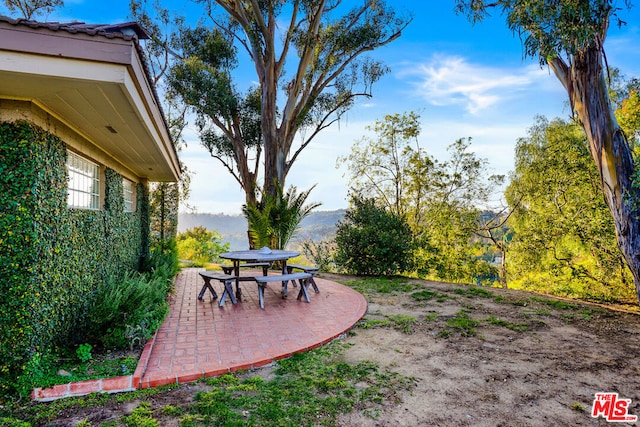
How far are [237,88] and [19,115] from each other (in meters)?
13.0

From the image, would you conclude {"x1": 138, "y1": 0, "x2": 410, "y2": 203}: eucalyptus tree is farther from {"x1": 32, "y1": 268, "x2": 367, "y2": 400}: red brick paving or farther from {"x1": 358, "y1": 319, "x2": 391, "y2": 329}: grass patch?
{"x1": 358, "y1": 319, "x2": 391, "y2": 329}: grass patch

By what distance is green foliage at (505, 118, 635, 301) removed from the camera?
8.60m

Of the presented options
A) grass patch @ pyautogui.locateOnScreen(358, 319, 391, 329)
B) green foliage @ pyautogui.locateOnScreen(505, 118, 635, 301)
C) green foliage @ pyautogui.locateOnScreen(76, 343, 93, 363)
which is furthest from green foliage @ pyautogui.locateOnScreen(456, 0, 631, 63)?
green foliage @ pyautogui.locateOnScreen(76, 343, 93, 363)

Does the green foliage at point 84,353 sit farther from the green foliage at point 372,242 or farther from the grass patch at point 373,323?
the green foliage at point 372,242

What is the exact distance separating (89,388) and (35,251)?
4.27ft

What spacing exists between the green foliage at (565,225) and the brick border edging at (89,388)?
9.85m

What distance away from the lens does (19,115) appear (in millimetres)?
2973

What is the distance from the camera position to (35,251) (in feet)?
9.79

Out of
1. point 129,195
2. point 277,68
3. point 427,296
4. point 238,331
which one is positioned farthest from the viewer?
point 277,68

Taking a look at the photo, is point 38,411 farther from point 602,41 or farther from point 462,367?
point 602,41

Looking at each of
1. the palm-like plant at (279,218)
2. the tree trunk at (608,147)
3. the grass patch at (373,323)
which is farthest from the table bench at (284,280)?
the tree trunk at (608,147)

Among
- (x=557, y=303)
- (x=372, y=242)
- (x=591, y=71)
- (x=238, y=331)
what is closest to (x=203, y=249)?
(x=372, y=242)

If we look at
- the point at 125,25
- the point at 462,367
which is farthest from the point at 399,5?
the point at 462,367

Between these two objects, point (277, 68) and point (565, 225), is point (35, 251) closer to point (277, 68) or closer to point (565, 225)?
point (565, 225)
